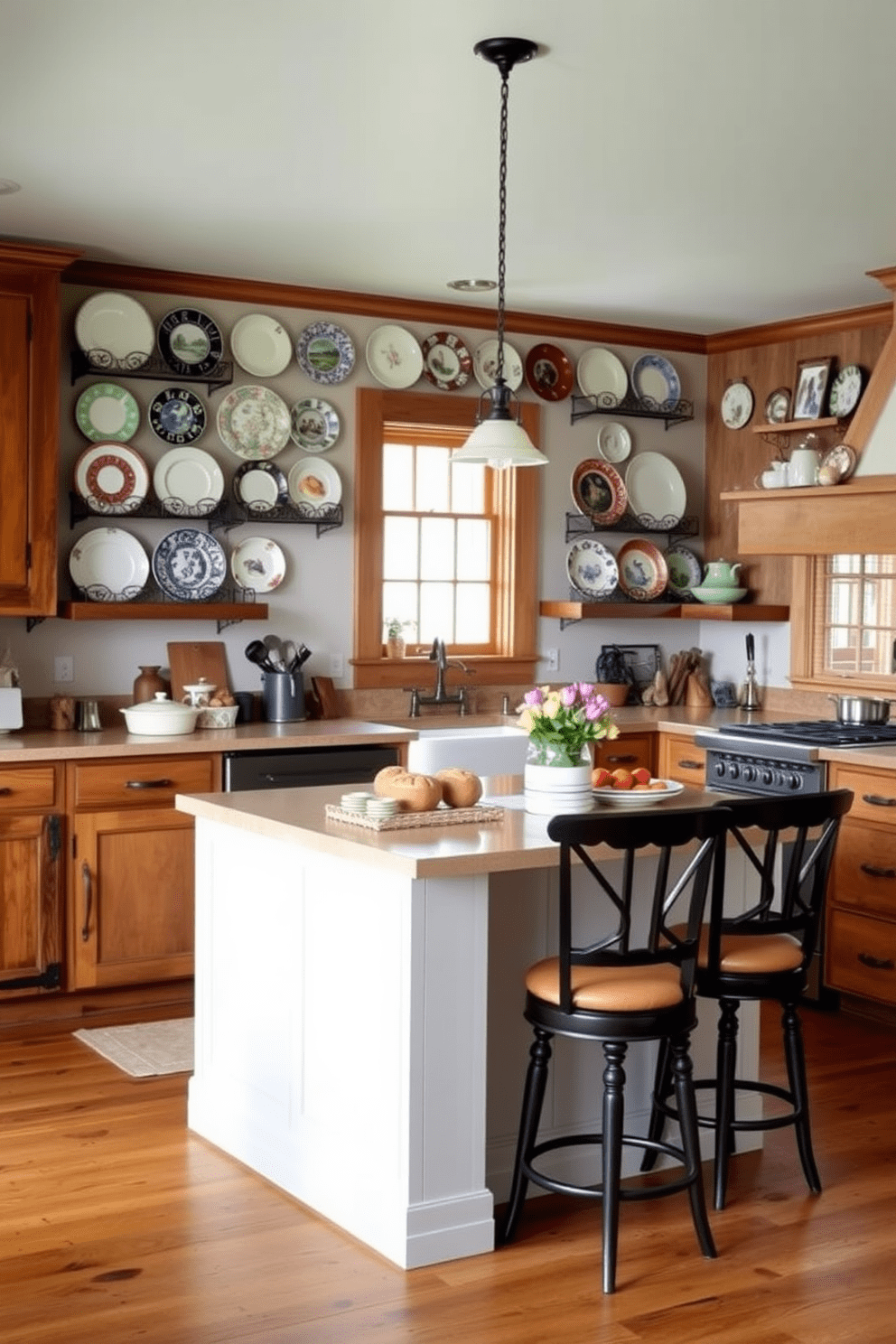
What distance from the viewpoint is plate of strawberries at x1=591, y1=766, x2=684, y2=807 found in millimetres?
Answer: 3939

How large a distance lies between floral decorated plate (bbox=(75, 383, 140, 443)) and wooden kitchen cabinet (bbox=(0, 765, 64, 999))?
4.38 ft

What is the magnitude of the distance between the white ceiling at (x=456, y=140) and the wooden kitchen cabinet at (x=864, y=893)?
1.81 metres

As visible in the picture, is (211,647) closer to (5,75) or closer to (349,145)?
(349,145)

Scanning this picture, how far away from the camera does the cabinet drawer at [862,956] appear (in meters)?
5.37

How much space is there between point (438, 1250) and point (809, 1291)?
772mm

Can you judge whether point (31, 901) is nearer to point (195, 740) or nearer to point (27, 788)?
point (27, 788)

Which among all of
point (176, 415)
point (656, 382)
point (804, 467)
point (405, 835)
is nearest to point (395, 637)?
point (176, 415)

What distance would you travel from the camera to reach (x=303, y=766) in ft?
18.7

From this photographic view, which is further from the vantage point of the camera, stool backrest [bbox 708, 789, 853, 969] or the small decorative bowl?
the small decorative bowl

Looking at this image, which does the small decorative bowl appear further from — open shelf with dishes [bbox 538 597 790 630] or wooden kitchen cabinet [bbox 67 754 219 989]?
open shelf with dishes [bbox 538 597 790 630]

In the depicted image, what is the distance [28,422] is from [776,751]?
2.82 metres

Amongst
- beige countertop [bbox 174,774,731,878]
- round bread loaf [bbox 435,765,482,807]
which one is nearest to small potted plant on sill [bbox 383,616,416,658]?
beige countertop [bbox 174,774,731,878]

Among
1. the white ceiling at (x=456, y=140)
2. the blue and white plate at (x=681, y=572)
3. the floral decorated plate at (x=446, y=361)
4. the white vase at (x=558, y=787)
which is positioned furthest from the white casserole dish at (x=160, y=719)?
the blue and white plate at (x=681, y=572)

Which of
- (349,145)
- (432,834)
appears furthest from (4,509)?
(432,834)
